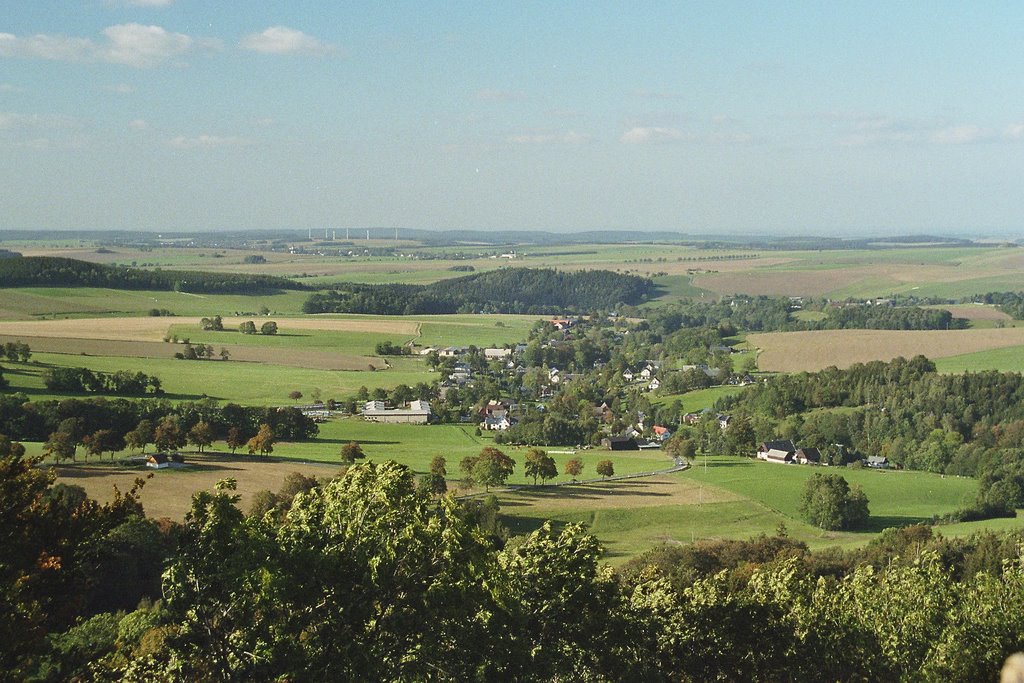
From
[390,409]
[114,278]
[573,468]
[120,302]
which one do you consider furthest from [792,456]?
[114,278]

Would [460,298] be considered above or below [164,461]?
above

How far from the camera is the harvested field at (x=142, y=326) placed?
322 ft

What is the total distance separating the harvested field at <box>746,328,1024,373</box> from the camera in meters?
108

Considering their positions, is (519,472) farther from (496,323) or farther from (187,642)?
(496,323)

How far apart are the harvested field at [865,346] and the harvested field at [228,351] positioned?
149 ft

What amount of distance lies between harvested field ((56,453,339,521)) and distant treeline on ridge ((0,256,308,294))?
260 ft

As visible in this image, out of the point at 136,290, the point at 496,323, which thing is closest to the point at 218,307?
the point at 136,290

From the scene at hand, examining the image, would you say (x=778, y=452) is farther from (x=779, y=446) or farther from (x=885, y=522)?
(x=885, y=522)

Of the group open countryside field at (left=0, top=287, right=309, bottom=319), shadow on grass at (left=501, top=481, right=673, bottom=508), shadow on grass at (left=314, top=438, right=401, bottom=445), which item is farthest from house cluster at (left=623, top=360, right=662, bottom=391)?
shadow on grass at (left=501, top=481, right=673, bottom=508)

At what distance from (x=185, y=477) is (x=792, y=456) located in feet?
148

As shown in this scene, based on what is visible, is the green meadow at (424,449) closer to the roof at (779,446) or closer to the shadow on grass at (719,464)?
the shadow on grass at (719,464)

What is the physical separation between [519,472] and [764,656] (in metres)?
39.6

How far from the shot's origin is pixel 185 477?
51.5 meters

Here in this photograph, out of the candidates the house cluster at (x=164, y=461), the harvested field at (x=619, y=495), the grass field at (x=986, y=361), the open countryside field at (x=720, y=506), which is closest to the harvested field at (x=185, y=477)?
the house cluster at (x=164, y=461)
